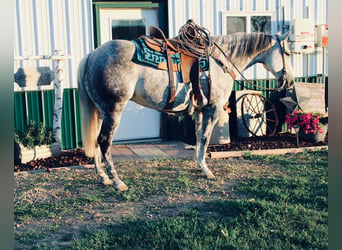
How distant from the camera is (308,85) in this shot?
27.9 feet

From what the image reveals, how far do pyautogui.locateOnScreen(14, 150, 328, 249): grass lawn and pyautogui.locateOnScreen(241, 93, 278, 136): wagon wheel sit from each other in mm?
2148

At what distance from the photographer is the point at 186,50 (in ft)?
17.1

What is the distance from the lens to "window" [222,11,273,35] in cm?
837

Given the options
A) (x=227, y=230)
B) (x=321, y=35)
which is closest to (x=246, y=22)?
(x=321, y=35)

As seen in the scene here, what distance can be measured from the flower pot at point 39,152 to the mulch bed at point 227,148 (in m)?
0.08

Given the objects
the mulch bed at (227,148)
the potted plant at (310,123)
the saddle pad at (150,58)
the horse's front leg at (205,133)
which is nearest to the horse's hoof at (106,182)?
the mulch bed at (227,148)

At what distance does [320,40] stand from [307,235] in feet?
22.2

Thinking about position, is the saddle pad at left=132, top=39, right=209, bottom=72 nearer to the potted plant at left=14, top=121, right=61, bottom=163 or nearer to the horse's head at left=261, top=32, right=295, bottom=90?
the horse's head at left=261, top=32, right=295, bottom=90

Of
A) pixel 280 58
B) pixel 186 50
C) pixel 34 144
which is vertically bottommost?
pixel 34 144

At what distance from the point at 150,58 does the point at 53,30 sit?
3.31 metres

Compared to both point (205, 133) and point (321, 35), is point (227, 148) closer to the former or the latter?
point (205, 133)

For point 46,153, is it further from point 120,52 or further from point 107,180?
point 120,52

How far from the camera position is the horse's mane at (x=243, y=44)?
558 centimetres

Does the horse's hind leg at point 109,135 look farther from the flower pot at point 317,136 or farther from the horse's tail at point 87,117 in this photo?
the flower pot at point 317,136
